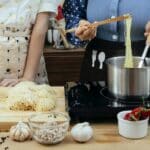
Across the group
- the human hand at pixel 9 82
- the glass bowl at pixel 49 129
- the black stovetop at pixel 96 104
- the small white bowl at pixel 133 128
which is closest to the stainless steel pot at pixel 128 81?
the black stovetop at pixel 96 104

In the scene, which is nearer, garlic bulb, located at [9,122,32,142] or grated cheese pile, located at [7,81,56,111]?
garlic bulb, located at [9,122,32,142]

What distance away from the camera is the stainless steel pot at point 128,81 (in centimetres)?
116

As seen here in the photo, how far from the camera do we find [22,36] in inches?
66.9

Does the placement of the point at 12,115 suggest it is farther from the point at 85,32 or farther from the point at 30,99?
the point at 85,32

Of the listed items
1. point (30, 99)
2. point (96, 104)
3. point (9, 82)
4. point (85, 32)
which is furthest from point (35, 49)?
point (96, 104)

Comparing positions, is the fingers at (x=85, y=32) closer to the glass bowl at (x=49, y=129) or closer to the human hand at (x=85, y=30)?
the human hand at (x=85, y=30)

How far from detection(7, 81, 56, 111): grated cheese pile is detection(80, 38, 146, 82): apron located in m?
0.41

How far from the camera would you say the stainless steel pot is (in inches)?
45.6

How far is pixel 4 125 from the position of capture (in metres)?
1.17

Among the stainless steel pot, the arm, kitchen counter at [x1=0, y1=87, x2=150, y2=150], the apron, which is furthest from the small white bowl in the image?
the arm

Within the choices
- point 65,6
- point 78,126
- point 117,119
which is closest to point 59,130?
point 78,126

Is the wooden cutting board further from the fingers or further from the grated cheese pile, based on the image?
the fingers

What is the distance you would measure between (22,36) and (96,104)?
0.64 metres

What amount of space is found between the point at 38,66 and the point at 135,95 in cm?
66
